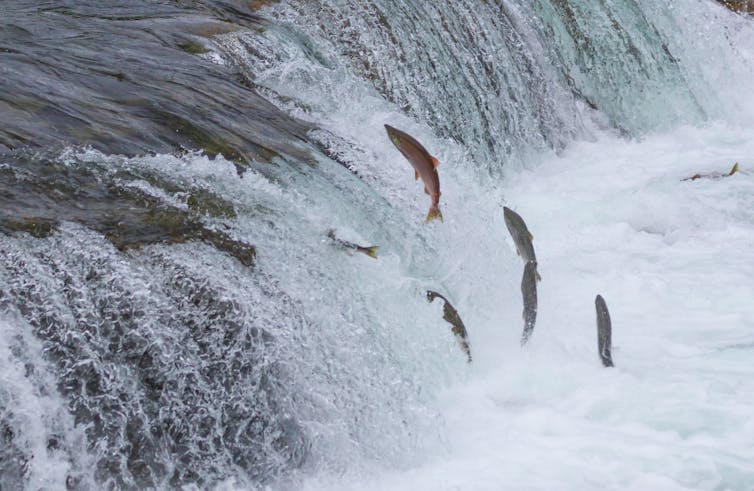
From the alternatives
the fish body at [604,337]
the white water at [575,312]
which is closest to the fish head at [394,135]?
the white water at [575,312]

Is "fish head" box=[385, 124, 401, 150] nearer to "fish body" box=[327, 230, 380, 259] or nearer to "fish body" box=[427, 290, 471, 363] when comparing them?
"fish body" box=[327, 230, 380, 259]

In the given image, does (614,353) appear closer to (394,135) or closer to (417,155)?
(417,155)

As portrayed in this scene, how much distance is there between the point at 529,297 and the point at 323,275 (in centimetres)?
95

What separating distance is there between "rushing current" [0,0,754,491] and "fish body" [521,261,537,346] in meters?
0.08

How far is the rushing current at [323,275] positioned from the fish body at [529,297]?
0.08 meters

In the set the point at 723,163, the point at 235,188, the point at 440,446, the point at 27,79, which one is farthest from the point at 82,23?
the point at 723,163

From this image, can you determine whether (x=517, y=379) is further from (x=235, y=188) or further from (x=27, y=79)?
(x=27, y=79)

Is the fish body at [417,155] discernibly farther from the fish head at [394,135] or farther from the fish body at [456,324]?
the fish body at [456,324]

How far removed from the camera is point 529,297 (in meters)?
4.14

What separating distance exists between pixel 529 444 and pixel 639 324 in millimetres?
1196

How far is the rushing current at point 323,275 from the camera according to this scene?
313 centimetres

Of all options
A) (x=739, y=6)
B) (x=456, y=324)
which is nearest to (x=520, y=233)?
(x=456, y=324)

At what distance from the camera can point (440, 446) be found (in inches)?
142

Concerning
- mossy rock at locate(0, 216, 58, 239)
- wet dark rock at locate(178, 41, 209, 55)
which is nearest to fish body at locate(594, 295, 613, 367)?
mossy rock at locate(0, 216, 58, 239)
